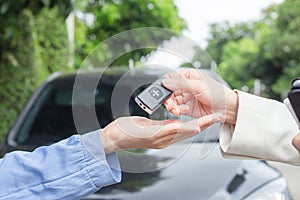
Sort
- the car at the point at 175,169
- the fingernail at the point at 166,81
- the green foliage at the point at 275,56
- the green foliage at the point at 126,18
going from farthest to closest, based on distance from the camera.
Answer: the green foliage at the point at 275,56 → the green foliage at the point at 126,18 → the car at the point at 175,169 → the fingernail at the point at 166,81

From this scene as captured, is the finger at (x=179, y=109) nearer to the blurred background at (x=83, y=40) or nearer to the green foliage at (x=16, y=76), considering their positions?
the blurred background at (x=83, y=40)

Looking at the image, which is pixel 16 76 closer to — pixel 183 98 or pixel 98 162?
pixel 183 98

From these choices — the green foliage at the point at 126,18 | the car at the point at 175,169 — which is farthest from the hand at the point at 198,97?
the green foliage at the point at 126,18

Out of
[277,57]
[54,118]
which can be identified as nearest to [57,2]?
[54,118]

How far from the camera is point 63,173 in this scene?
1213 millimetres

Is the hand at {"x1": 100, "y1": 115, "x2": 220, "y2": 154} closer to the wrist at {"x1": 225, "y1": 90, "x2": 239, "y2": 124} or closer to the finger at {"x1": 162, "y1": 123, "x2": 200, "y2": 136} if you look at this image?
the finger at {"x1": 162, "y1": 123, "x2": 200, "y2": 136}

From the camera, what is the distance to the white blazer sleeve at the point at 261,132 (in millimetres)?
1404

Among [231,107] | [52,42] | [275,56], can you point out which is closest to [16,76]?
[52,42]

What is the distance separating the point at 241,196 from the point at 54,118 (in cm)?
182

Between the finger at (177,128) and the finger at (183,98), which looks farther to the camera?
the finger at (183,98)

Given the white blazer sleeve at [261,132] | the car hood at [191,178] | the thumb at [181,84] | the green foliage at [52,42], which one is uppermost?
the thumb at [181,84]

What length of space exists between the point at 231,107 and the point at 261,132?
0.10 meters

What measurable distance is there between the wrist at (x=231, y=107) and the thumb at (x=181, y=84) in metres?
0.11

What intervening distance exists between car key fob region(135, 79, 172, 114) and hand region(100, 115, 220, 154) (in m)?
0.04
